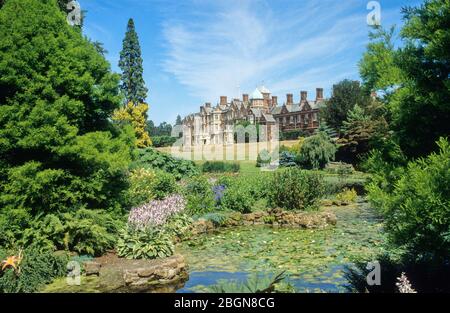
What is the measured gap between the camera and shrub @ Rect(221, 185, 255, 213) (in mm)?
15172

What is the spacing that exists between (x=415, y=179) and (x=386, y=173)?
0.95 m

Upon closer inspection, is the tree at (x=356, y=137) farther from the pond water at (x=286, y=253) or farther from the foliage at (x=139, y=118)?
the foliage at (x=139, y=118)

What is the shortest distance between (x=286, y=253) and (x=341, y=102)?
40.0 meters

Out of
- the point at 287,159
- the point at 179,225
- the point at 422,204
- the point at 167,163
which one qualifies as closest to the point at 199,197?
the point at 179,225

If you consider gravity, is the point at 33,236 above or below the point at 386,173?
below

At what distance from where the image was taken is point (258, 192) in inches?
720

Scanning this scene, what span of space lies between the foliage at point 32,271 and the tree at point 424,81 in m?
6.41

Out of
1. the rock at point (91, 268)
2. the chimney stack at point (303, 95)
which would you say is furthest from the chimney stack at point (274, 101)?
the rock at point (91, 268)

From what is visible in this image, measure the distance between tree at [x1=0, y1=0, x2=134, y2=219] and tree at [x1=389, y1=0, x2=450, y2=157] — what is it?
19.7ft

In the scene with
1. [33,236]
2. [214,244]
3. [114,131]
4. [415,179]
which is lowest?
[214,244]

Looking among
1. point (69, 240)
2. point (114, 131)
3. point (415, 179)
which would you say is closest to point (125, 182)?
point (114, 131)

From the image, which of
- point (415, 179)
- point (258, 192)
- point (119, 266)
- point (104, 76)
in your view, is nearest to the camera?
point (415, 179)
